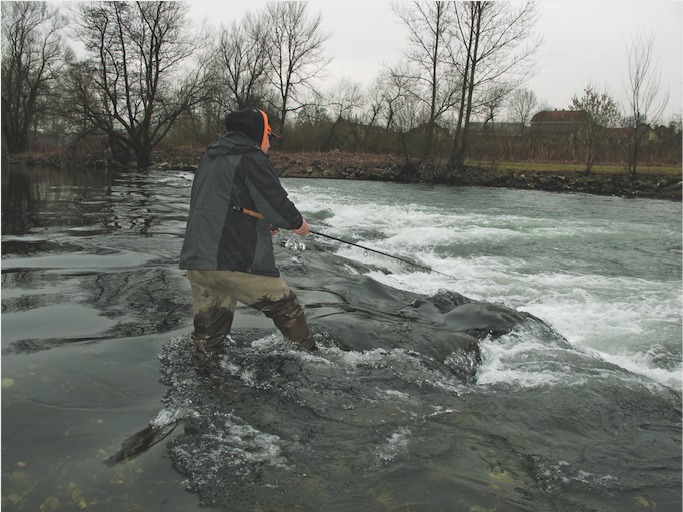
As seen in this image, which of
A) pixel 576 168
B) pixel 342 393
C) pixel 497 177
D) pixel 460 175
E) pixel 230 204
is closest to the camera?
pixel 230 204

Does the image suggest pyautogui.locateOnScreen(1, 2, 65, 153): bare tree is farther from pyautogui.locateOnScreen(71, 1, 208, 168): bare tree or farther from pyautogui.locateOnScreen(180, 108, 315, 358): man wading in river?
pyautogui.locateOnScreen(180, 108, 315, 358): man wading in river

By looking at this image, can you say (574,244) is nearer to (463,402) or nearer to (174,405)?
(463,402)

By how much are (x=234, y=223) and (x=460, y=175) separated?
91.4 ft

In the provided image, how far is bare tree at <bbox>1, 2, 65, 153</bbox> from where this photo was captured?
1704 inches

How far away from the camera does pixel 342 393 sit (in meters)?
3.89

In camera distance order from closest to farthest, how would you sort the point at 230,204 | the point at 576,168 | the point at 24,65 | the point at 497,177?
the point at 230,204, the point at 497,177, the point at 576,168, the point at 24,65

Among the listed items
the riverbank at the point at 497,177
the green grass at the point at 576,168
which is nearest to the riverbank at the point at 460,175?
the riverbank at the point at 497,177

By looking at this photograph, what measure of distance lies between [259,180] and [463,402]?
2302 millimetres

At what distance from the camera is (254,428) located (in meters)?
3.24

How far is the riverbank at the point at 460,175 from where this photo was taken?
84.3 feet

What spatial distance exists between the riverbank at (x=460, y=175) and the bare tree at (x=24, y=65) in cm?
615

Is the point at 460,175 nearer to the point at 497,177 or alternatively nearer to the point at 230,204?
the point at 497,177

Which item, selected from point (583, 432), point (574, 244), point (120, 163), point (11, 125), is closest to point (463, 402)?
point (583, 432)

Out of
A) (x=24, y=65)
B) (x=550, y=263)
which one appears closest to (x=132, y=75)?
(x=24, y=65)
